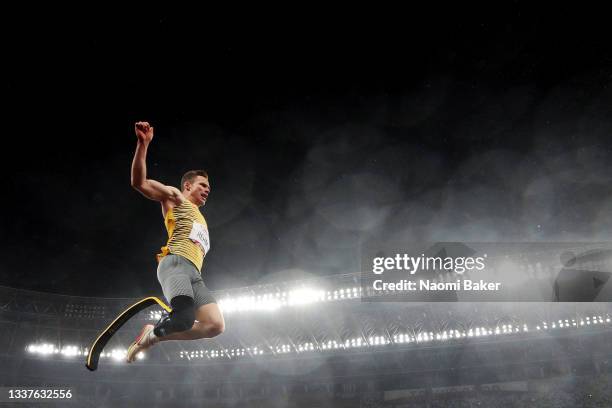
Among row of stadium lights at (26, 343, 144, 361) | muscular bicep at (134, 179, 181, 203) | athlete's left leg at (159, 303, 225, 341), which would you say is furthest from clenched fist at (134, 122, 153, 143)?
row of stadium lights at (26, 343, 144, 361)

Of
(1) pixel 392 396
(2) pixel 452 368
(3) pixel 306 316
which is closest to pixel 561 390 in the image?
(2) pixel 452 368

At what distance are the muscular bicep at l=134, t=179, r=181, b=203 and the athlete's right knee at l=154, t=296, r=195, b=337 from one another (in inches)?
36.8

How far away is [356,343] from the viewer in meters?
24.3

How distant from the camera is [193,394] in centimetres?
2739

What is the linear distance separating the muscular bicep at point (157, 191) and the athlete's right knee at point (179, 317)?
3.06ft

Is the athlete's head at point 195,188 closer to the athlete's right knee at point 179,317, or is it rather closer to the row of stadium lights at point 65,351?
the athlete's right knee at point 179,317

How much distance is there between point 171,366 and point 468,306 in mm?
16488

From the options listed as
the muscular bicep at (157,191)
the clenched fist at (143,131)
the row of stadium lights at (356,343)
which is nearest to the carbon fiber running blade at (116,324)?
the muscular bicep at (157,191)

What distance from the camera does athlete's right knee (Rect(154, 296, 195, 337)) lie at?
407 cm

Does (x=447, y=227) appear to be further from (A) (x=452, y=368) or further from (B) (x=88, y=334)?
(B) (x=88, y=334)

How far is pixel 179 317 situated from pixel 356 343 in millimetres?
21412

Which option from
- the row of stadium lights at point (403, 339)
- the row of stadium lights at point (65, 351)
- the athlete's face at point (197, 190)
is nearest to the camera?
the athlete's face at point (197, 190)

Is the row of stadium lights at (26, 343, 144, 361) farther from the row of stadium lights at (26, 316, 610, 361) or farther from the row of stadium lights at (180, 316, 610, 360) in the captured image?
the row of stadium lights at (180, 316, 610, 360)

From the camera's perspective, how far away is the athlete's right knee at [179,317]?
4.07 metres
